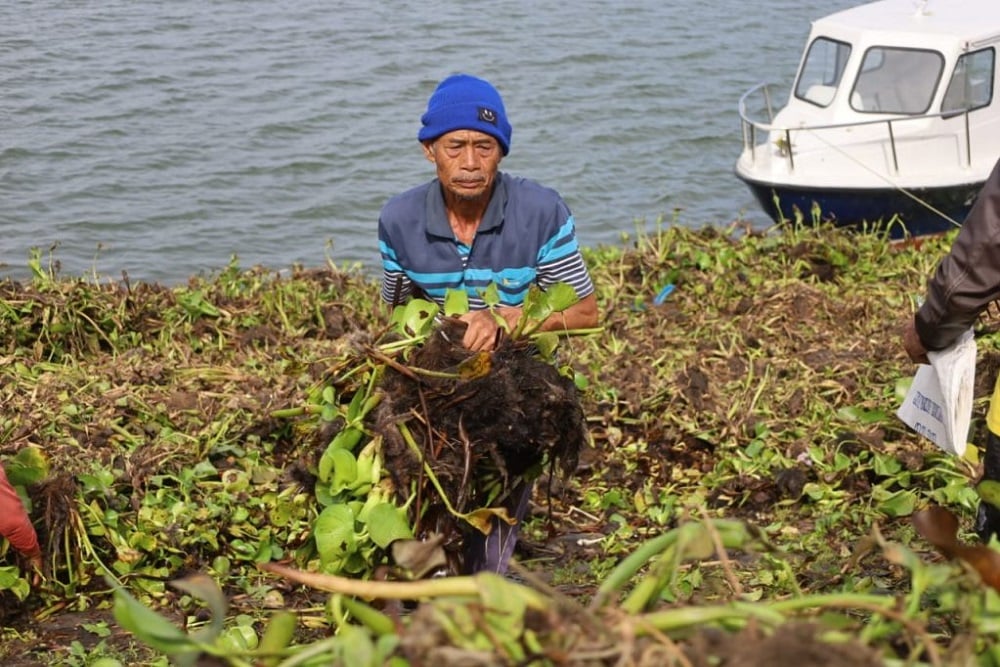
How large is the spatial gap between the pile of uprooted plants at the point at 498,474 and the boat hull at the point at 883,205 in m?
2.08


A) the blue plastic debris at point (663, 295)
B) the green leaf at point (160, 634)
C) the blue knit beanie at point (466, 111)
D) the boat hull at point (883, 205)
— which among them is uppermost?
the blue knit beanie at point (466, 111)

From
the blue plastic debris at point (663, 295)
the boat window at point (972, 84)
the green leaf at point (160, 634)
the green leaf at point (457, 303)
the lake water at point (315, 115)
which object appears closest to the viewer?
the green leaf at point (160, 634)

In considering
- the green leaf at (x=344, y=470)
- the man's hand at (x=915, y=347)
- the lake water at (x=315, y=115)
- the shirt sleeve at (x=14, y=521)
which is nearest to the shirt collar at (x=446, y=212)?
the green leaf at (x=344, y=470)

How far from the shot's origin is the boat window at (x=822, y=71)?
461 inches

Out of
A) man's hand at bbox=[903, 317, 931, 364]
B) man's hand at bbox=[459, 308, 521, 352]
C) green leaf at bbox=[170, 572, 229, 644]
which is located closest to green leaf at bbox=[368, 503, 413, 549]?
man's hand at bbox=[459, 308, 521, 352]

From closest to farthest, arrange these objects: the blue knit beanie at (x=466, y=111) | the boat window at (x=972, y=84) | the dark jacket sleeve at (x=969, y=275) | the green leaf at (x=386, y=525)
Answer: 1. the dark jacket sleeve at (x=969, y=275)
2. the green leaf at (x=386, y=525)
3. the blue knit beanie at (x=466, y=111)
4. the boat window at (x=972, y=84)

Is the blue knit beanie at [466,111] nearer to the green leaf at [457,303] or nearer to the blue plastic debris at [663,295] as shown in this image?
the green leaf at [457,303]

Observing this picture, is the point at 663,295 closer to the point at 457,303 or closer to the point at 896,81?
the point at 896,81

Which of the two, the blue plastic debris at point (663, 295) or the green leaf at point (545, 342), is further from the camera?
the blue plastic debris at point (663, 295)

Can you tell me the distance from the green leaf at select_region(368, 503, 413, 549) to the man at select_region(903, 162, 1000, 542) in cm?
138

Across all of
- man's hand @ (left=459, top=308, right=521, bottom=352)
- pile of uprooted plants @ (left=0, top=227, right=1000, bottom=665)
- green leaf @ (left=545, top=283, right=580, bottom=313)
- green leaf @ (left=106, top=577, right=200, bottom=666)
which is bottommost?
pile of uprooted plants @ (left=0, top=227, right=1000, bottom=665)

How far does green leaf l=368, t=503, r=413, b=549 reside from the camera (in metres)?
3.23

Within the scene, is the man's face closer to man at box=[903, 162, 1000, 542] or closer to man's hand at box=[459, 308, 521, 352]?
man's hand at box=[459, 308, 521, 352]

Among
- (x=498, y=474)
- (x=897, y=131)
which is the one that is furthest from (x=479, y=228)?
(x=897, y=131)
